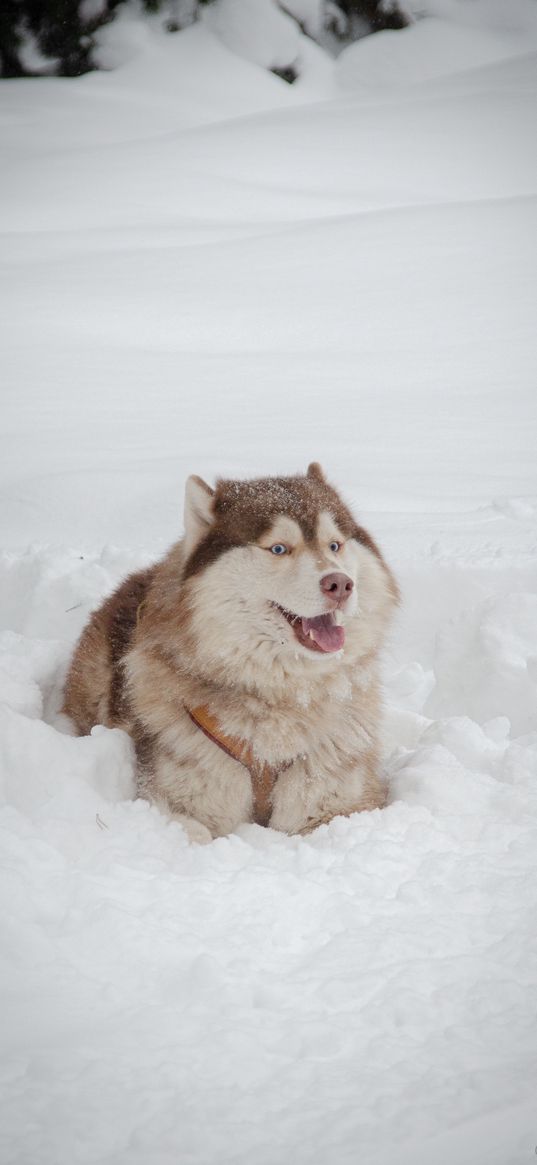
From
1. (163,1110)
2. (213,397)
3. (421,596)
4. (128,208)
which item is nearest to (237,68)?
(128,208)

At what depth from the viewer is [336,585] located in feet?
9.49

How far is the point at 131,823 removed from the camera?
290cm

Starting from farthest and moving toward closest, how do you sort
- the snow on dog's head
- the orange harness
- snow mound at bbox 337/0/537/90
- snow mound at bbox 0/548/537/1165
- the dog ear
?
1. snow mound at bbox 337/0/537/90
2. the dog ear
3. the orange harness
4. the snow on dog's head
5. snow mound at bbox 0/548/537/1165

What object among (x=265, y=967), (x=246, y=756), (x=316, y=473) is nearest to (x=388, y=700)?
(x=316, y=473)

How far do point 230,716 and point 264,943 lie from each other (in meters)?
0.96

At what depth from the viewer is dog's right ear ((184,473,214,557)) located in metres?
3.21

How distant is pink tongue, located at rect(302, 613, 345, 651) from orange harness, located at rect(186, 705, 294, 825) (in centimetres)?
44

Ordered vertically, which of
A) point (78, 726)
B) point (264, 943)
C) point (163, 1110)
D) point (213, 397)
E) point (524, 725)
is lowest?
point (213, 397)

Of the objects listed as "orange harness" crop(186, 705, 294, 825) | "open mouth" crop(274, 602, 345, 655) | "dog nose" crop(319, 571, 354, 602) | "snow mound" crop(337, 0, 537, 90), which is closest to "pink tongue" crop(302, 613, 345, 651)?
"open mouth" crop(274, 602, 345, 655)

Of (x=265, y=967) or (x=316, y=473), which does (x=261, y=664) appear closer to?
(x=316, y=473)

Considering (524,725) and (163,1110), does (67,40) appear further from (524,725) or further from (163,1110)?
(163,1110)

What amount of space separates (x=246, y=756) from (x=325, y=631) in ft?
1.67

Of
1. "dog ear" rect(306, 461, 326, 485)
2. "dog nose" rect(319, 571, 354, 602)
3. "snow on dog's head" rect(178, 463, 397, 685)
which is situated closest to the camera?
"dog nose" rect(319, 571, 354, 602)

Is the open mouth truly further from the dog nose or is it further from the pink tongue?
the dog nose
